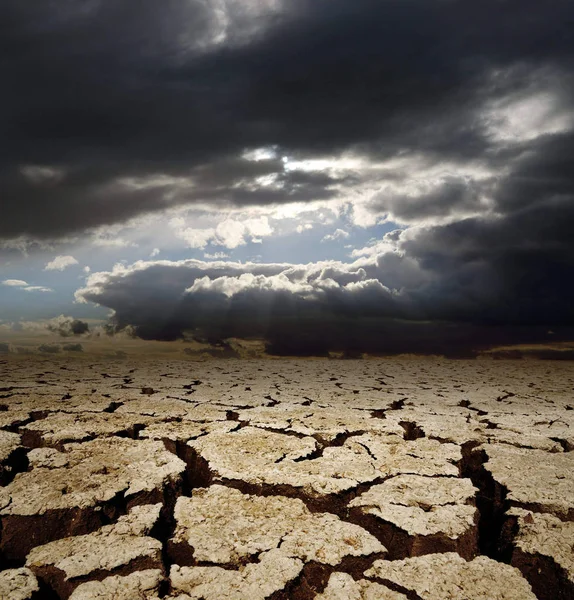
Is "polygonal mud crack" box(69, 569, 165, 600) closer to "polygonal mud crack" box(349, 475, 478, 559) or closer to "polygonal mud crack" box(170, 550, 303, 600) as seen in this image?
"polygonal mud crack" box(170, 550, 303, 600)

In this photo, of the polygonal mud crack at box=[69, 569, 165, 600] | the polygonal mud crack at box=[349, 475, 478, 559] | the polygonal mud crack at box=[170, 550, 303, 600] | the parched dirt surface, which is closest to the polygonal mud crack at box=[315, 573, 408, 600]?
the parched dirt surface

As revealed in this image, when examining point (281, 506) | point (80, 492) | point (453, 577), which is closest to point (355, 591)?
point (453, 577)

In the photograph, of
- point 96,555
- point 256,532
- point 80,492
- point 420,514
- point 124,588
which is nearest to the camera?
point 124,588

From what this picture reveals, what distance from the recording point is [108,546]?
1.53 m

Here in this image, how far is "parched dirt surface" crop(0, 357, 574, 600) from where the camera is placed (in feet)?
4.54

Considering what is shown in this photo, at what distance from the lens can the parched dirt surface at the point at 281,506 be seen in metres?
1.38

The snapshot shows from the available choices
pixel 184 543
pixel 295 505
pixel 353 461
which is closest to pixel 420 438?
pixel 353 461

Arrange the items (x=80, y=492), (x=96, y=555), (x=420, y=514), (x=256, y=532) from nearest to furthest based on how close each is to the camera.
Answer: (x=96, y=555)
(x=256, y=532)
(x=420, y=514)
(x=80, y=492)

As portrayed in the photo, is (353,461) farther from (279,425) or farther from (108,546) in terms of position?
(108,546)

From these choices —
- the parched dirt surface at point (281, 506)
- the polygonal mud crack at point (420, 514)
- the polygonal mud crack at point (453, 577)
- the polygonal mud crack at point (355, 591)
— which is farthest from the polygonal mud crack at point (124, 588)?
the polygonal mud crack at point (420, 514)

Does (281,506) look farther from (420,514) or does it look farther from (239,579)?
(420,514)

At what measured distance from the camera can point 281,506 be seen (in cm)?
181

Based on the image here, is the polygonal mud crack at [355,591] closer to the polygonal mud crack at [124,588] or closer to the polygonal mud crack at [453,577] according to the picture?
the polygonal mud crack at [453,577]

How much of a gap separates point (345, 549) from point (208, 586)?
1.72ft
